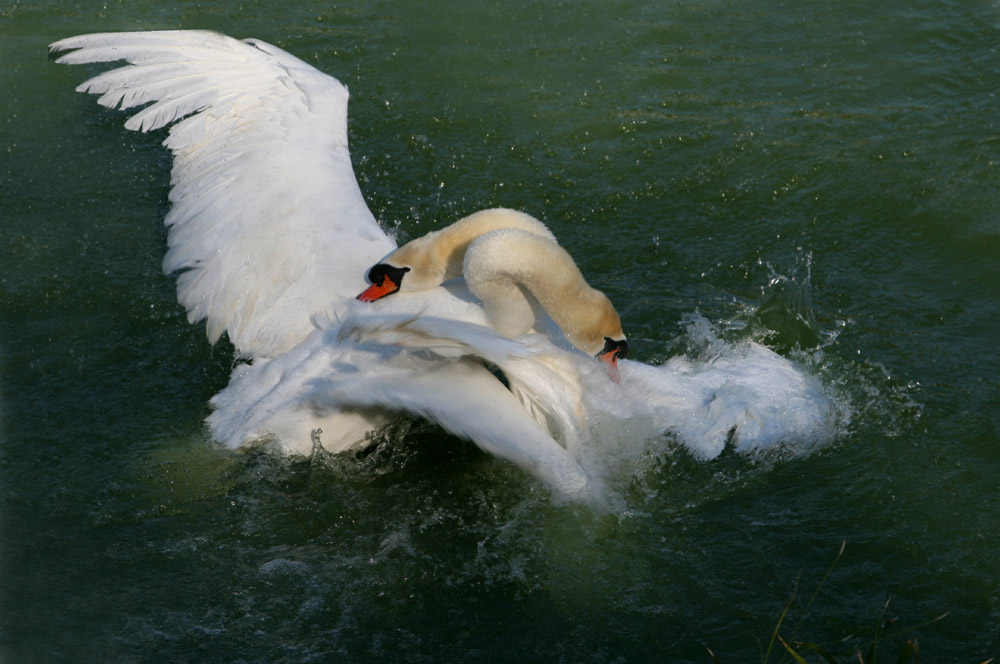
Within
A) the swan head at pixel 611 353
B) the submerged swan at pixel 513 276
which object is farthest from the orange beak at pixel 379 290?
the swan head at pixel 611 353

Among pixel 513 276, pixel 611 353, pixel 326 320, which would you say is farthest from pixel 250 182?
pixel 611 353

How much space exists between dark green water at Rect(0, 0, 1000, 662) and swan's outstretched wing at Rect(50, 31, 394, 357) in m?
0.43

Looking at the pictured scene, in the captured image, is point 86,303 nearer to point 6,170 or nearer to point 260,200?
point 260,200

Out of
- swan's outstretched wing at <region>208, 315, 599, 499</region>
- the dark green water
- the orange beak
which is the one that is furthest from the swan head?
the orange beak

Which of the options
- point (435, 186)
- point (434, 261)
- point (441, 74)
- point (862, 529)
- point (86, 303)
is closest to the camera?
point (862, 529)

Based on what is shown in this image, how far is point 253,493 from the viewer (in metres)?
4.67

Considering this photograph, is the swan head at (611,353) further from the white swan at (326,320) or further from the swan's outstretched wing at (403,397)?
the swan's outstretched wing at (403,397)

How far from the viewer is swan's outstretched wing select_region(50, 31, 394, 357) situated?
526 centimetres

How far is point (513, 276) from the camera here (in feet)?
14.9

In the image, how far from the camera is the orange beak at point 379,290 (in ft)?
Answer: 15.9

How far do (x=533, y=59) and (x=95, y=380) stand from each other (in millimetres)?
4676

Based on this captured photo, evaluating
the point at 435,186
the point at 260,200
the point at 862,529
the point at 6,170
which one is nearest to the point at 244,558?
the point at 260,200

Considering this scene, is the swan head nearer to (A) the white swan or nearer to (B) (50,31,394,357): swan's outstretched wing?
(A) the white swan

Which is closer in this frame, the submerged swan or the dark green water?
the dark green water
